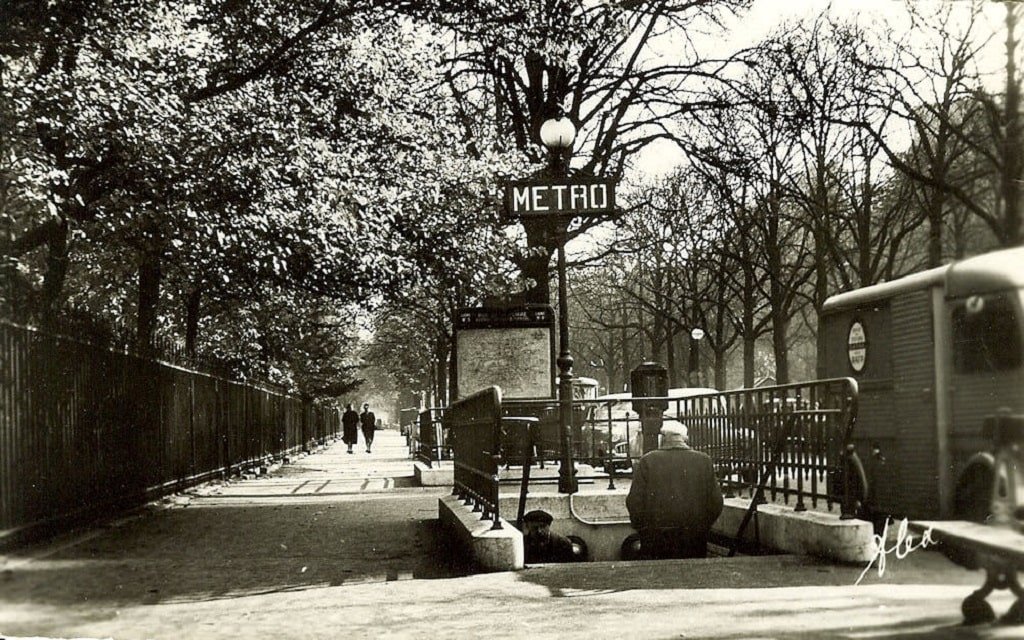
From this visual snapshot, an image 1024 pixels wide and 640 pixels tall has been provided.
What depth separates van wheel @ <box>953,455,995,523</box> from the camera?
58.4 inches

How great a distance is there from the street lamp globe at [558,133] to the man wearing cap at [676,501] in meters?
3.05

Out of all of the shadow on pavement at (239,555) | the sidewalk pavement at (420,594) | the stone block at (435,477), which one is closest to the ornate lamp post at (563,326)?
the shadow on pavement at (239,555)

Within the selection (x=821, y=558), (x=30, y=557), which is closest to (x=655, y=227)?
(x=821, y=558)

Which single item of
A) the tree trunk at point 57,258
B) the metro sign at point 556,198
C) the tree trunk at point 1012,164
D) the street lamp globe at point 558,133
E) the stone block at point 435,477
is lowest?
the stone block at point 435,477

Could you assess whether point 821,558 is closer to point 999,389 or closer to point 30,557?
point 999,389

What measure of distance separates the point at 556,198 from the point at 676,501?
2.82 m

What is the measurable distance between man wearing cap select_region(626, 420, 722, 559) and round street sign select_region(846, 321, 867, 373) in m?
5.18

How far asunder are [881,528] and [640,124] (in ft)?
8.89

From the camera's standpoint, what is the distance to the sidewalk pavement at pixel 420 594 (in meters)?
2.32

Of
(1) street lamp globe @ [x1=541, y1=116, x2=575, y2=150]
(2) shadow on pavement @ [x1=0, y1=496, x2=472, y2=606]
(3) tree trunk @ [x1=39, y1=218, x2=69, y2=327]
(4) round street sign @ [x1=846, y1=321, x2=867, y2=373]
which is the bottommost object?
(2) shadow on pavement @ [x1=0, y1=496, x2=472, y2=606]

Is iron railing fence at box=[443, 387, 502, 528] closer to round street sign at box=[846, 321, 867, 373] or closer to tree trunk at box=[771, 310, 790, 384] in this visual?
tree trunk at box=[771, 310, 790, 384]

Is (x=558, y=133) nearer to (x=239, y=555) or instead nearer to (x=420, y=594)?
(x=239, y=555)

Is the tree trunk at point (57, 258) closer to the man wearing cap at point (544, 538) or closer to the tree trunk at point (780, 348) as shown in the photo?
the tree trunk at point (780, 348)
